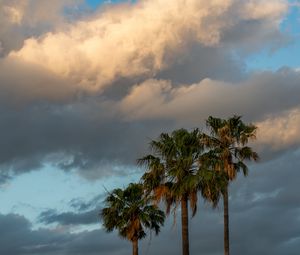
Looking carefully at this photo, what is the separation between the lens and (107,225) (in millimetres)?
70875

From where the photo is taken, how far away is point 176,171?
54.5 meters

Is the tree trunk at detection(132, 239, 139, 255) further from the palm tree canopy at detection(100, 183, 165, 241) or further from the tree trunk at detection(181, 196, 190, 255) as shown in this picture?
the tree trunk at detection(181, 196, 190, 255)

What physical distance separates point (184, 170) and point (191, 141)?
288cm

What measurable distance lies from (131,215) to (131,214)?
5.0 inches

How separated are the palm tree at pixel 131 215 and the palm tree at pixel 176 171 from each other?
43.8 feet

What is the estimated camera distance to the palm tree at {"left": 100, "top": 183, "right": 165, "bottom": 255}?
69.8 m

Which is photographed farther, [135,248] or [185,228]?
[135,248]

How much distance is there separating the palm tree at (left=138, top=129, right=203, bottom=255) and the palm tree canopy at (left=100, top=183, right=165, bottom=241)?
13.4m

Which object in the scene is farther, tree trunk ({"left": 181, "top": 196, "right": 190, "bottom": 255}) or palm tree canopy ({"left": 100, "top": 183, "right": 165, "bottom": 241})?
palm tree canopy ({"left": 100, "top": 183, "right": 165, "bottom": 241})

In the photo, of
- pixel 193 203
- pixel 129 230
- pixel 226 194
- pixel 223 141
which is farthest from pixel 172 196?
pixel 129 230

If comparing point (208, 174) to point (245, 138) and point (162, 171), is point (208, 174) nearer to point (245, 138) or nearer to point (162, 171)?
point (162, 171)

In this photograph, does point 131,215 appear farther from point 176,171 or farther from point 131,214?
point 176,171

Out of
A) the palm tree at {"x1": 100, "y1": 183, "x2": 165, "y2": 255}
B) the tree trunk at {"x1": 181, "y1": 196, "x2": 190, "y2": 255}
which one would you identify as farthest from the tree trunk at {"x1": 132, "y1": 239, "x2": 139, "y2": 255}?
the tree trunk at {"x1": 181, "y1": 196, "x2": 190, "y2": 255}

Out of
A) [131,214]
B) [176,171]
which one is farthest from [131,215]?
[176,171]
